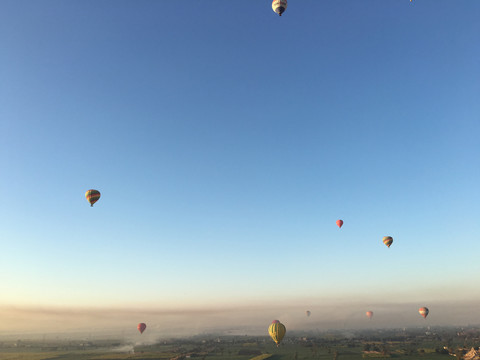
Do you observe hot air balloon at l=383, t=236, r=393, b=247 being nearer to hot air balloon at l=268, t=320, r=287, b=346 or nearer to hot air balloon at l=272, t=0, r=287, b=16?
hot air balloon at l=268, t=320, r=287, b=346

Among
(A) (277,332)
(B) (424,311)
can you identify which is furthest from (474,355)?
(A) (277,332)

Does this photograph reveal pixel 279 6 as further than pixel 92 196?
No

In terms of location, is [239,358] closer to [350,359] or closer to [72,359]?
[350,359]

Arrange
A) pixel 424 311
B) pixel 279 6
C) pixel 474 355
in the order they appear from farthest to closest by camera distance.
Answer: pixel 474 355, pixel 424 311, pixel 279 6

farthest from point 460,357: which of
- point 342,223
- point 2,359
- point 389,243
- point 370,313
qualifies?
point 2,359

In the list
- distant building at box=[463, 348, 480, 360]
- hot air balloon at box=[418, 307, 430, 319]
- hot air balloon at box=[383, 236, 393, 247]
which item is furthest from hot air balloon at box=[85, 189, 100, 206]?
distant building at box=[463, 348, 480, 360]

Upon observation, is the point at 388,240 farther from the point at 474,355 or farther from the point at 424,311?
the point at 474,355
